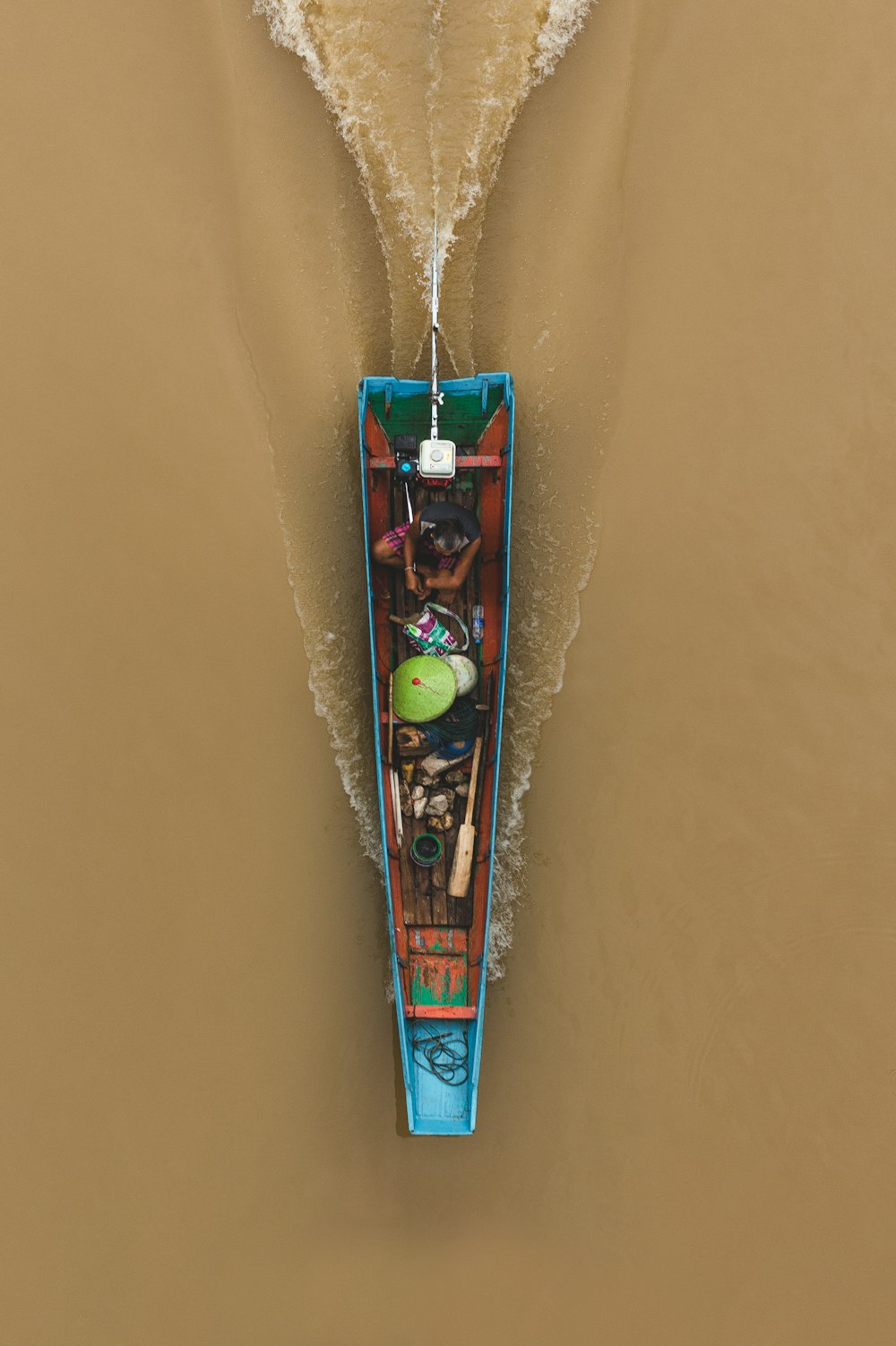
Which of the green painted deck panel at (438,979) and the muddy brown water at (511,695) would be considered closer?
the green painted deck panel at (438,979)

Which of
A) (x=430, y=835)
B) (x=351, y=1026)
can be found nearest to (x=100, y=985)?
(x=351, y=1026)

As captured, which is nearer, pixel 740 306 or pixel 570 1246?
pixel 570 1246

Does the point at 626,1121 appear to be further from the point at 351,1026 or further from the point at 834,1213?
the point at 351,1026

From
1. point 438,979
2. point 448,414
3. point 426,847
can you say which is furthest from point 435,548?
point 438,979

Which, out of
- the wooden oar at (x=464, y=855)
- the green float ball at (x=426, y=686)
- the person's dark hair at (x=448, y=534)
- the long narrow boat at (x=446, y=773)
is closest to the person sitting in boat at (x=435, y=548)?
the person's dark hair at (x=448, y=534)

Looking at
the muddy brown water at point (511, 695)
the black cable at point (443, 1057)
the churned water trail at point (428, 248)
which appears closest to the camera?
the black cable at point (443, 1057)

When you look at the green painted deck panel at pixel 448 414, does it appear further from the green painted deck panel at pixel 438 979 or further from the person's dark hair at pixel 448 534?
the green painted deck panel at pixel 438 979

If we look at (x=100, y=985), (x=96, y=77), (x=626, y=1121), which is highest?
(x=96, y=77)
